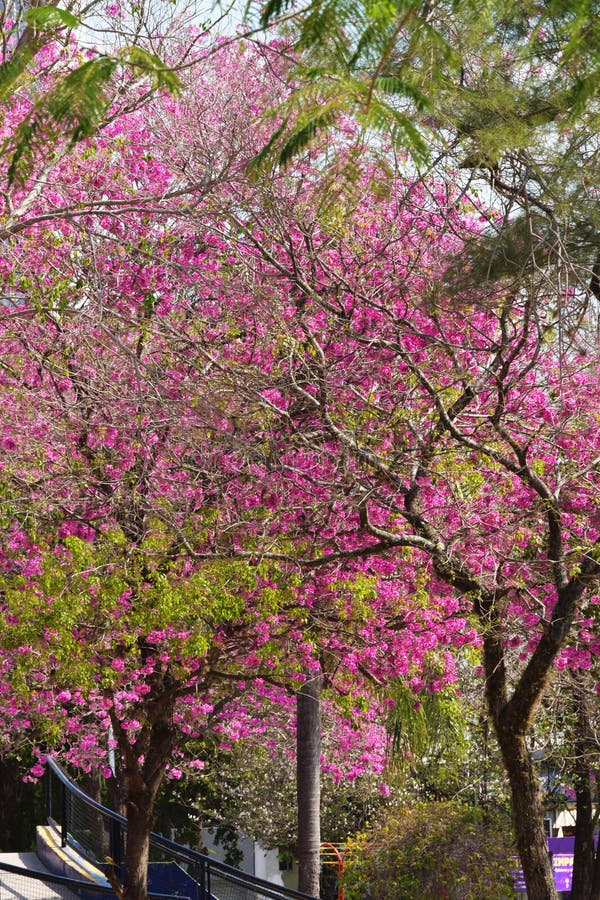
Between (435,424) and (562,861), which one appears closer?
(435,424)

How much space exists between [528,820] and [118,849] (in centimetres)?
601

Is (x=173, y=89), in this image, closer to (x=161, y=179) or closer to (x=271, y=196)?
(x=271, y=196)

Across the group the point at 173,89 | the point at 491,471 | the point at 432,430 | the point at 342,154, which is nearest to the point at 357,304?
the point at 432,430

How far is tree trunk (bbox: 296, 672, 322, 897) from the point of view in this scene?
47.5 feet

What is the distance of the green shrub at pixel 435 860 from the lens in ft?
49.7

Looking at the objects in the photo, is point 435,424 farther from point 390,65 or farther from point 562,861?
point 562,861

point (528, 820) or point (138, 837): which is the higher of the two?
point (528, 820)

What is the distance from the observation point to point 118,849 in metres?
13.6

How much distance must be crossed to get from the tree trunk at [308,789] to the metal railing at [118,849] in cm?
74

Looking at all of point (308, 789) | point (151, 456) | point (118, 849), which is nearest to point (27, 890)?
point (118, 849)

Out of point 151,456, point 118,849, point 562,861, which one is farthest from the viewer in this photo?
point 562,861

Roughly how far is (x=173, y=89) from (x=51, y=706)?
37.3 ft

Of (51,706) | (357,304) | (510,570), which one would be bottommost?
(51,706)

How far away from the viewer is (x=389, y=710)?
15.6 metres
